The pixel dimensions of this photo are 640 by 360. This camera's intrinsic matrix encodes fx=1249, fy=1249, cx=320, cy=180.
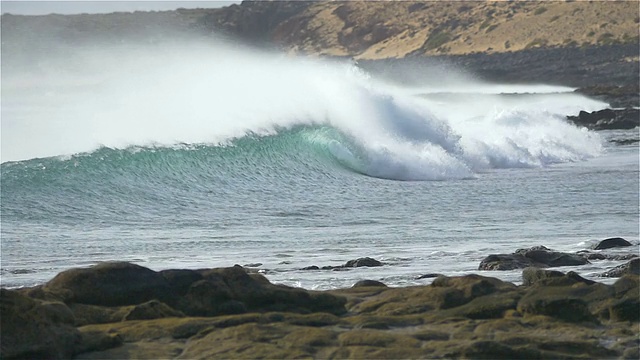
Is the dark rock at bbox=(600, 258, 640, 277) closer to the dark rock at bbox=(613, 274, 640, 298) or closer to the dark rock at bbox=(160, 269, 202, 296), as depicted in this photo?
the dark rock at bbox=(613, 274, 640, 298)

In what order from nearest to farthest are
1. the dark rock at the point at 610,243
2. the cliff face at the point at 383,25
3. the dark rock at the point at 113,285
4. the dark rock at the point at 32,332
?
1. the dark rock at the point at 32,332
2. the dark rock at the point at 113,285
3. the dark rock at the point at 610,243
4. the cliff face at the point at 383,25

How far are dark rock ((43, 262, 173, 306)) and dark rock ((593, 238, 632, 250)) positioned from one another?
6.34 metres

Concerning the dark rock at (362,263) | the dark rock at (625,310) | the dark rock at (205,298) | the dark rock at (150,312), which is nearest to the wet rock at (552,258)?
the dark rock at (362,263)

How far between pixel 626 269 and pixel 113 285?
4611mm

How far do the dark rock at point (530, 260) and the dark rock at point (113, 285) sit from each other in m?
4.37

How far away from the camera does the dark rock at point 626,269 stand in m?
10.2

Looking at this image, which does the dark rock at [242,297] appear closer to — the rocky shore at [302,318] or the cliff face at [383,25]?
the rocky shore at [302,318]

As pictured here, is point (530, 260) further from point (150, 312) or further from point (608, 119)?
point (608, 119)

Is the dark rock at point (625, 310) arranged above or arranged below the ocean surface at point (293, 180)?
below

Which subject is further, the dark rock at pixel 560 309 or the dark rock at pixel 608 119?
the dark rock at pixel 608 119

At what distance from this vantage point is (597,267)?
1179 centimetres

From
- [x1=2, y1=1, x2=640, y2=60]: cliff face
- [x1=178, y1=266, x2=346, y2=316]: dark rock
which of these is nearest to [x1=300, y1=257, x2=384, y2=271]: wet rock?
[x1=178, y1=266, x2=346, y2=316]: dark rock

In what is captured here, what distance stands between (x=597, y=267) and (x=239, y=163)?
39.7 feet

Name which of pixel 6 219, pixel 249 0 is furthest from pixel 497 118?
pixel 249 0
